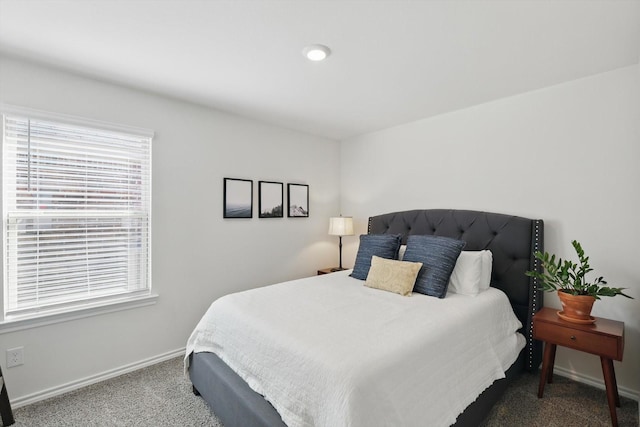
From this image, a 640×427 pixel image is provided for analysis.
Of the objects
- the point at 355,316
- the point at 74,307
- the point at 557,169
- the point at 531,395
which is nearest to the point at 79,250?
the point at 74,307

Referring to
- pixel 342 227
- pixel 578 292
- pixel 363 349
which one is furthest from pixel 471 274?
pixel 342 227

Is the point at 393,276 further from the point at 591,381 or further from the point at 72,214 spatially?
the point at 72,214

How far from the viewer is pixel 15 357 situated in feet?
6.77

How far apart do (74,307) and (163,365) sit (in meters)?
0.86

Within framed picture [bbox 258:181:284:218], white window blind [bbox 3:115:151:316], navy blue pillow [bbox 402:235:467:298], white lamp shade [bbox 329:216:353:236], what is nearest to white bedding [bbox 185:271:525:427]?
navy blue pillow [bbox 402:235:467:298]

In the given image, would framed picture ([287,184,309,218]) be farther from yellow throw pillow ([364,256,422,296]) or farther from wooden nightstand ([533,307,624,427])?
wooden nightstand ([533,307,624,427])

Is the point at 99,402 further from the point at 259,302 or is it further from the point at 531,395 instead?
the point at 531,395

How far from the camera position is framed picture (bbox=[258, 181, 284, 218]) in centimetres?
344

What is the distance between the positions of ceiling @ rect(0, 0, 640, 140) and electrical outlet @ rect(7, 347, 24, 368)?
1.98 metres

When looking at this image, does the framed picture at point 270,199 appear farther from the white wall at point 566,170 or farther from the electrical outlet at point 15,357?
the electrical outlet at point 15,357

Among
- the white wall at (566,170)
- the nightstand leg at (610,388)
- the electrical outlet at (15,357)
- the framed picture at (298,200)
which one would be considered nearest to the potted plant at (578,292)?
the nightstand leg at (610,388)

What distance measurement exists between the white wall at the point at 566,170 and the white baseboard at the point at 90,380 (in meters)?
2.96

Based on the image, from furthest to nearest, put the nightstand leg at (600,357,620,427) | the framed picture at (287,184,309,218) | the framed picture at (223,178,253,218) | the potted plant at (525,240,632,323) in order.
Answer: the framed picture at (287,184,309,218) < the framed picture at (223,178,253,218) < the potted plant at (525,240,632,323) < the nightstand leg at (600,357,620,427)

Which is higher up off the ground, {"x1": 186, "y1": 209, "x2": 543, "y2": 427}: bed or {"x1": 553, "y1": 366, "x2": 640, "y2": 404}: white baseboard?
{"x1": 186, "y1": 209, "x2": 543, "y2": 427}: bed
